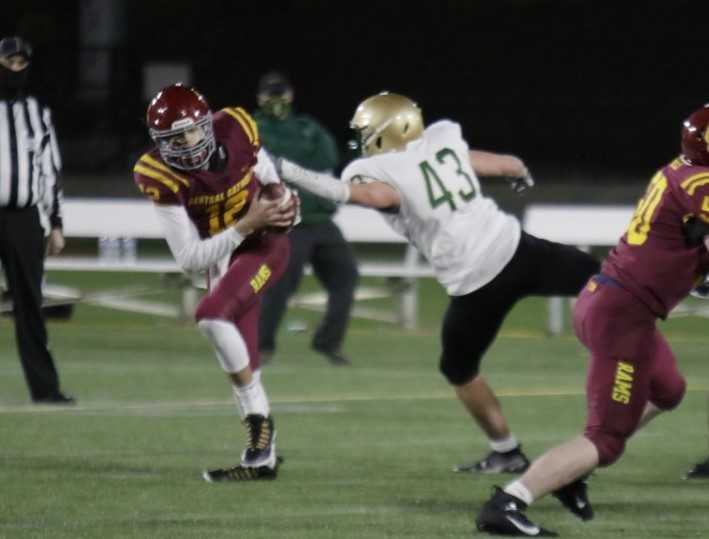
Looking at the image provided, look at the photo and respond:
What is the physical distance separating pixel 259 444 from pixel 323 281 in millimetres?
4960

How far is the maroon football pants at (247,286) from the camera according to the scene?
7.88 metres

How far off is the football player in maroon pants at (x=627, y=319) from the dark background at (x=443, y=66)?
18.6 meters

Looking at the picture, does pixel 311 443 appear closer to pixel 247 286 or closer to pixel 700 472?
pixel 247 286

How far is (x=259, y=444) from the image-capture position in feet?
25.8

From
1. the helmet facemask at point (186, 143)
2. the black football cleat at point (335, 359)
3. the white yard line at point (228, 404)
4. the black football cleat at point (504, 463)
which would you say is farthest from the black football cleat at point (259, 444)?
the black football cleat at point (335, 359)

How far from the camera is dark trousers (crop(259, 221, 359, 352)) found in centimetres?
1239

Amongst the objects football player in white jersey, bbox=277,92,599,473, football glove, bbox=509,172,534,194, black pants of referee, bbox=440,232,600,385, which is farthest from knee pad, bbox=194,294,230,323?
football glove, bbox=509,172,534,194

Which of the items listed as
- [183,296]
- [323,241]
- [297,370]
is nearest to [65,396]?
[297,370]

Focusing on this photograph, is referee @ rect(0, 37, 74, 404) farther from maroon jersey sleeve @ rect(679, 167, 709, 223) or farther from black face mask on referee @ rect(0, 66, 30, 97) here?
maroon jersey sleeve @ rect(679, 167, 709, 223)

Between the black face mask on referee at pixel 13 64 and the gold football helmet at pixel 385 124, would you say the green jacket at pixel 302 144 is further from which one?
the gold football helmet at pixel 385 124

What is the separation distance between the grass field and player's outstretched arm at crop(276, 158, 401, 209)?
43.7 inches

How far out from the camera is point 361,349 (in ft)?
43.5

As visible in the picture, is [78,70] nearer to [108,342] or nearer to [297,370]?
[108,342]

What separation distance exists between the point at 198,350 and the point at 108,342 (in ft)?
2.64
